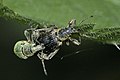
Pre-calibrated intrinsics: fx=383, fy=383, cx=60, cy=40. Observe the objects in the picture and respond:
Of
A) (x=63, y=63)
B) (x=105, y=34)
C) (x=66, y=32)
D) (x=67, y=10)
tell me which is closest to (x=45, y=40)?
(x=66, y=32)

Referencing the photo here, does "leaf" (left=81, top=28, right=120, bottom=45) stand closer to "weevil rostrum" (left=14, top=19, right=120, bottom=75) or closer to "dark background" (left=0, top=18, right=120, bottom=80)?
"weevil rostrum" (left=14, top=19, right=120, bottom=75)

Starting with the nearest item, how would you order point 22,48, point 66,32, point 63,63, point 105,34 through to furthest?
point 105,34, point 66,32, point 22,48, point 63,63

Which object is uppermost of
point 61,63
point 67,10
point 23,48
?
point 67,10

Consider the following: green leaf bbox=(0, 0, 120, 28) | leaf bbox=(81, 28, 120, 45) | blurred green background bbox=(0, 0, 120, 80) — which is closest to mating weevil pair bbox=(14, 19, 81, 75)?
green leaf bbox=(0, 0, 120, 28)

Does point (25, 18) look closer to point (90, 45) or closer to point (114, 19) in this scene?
point (114, 19)

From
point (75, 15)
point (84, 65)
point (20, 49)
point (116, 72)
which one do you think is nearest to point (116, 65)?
point (116, 72)

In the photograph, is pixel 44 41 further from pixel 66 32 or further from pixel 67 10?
pixel 67 10

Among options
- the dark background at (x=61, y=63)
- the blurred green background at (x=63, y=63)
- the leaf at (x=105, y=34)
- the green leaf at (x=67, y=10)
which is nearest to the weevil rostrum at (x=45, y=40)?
the green leaf at (x=67, y=10)
